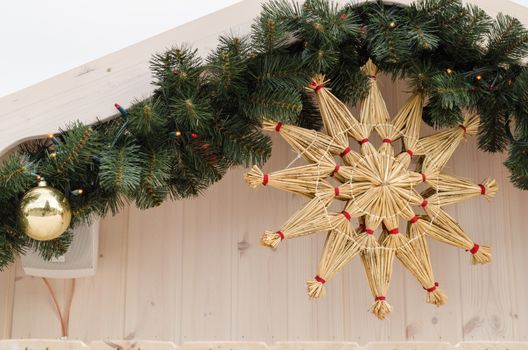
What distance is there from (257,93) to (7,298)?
1.92ft

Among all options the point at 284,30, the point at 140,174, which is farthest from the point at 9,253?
the point at 284,30

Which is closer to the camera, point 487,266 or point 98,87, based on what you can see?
point 98,87

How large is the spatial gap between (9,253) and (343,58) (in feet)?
1.91

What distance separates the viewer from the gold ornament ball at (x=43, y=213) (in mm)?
1142

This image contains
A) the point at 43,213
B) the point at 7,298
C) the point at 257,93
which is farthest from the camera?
the point at 7,298

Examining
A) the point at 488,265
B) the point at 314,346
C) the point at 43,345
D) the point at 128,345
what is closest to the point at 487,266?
the point at 488,265

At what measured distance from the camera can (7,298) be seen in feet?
4.76

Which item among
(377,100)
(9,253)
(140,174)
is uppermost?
(377,100)

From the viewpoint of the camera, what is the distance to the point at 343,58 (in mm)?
1311

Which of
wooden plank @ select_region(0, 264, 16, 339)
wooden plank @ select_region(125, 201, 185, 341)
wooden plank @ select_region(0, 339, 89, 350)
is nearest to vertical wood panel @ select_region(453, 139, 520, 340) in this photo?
wooden plank @ select_region(125, 201, 185, 341)

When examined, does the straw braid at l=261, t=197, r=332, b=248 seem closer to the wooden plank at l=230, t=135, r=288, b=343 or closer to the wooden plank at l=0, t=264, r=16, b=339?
the wooden plank at l=230, t=135, r=288, b=343

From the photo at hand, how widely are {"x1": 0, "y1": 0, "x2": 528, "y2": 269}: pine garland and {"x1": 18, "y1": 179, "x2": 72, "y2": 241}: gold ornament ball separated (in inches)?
1.1

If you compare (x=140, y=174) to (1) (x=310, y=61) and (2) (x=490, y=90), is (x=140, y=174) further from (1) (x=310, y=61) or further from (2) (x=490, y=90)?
(2) (x=490, y=90)

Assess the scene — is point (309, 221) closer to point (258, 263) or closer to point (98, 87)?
point (258, 263)
